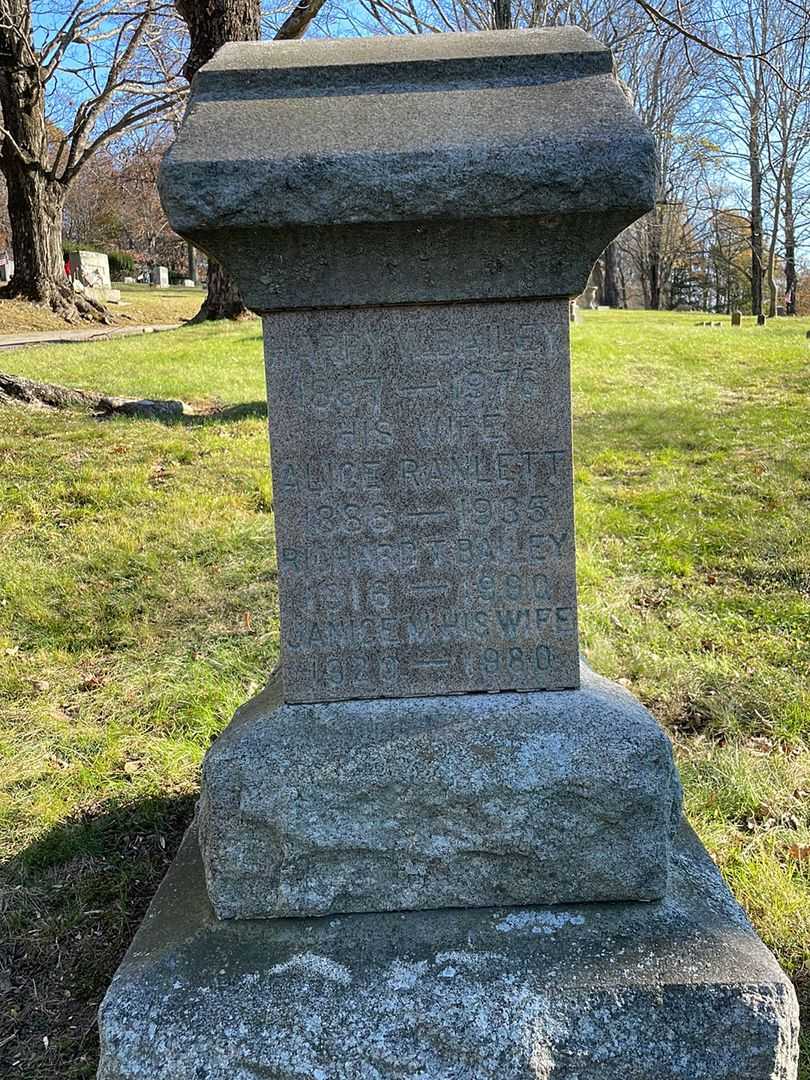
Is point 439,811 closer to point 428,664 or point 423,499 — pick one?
point 428,664

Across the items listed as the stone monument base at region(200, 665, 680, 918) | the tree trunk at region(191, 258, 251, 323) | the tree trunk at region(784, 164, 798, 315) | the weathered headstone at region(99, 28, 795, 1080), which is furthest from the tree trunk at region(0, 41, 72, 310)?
the tree trunk at region(784, 164, 798, 315)

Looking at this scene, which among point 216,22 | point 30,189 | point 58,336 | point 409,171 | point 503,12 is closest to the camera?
point 409,171

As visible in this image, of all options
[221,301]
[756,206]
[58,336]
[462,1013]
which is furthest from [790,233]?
[462,1013]

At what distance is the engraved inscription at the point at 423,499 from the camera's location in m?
2.09

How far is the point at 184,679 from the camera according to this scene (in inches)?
156

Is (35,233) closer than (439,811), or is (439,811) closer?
(439,811)

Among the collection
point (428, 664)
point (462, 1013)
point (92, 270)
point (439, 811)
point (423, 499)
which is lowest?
point (462, 1013)

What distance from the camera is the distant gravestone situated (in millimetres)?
31817

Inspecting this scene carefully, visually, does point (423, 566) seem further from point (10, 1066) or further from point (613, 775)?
point (10, 1066)

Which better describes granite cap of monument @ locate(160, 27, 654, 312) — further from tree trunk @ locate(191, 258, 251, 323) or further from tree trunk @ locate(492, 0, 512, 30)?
tree trunk @ locate(191, 258, 251, 323)

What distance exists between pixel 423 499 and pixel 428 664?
0.41 metres

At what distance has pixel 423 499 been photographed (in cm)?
216

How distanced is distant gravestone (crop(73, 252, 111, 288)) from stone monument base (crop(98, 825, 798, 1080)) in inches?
1259

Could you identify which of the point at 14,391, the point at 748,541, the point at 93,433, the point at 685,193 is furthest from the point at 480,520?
the point at 685,193
